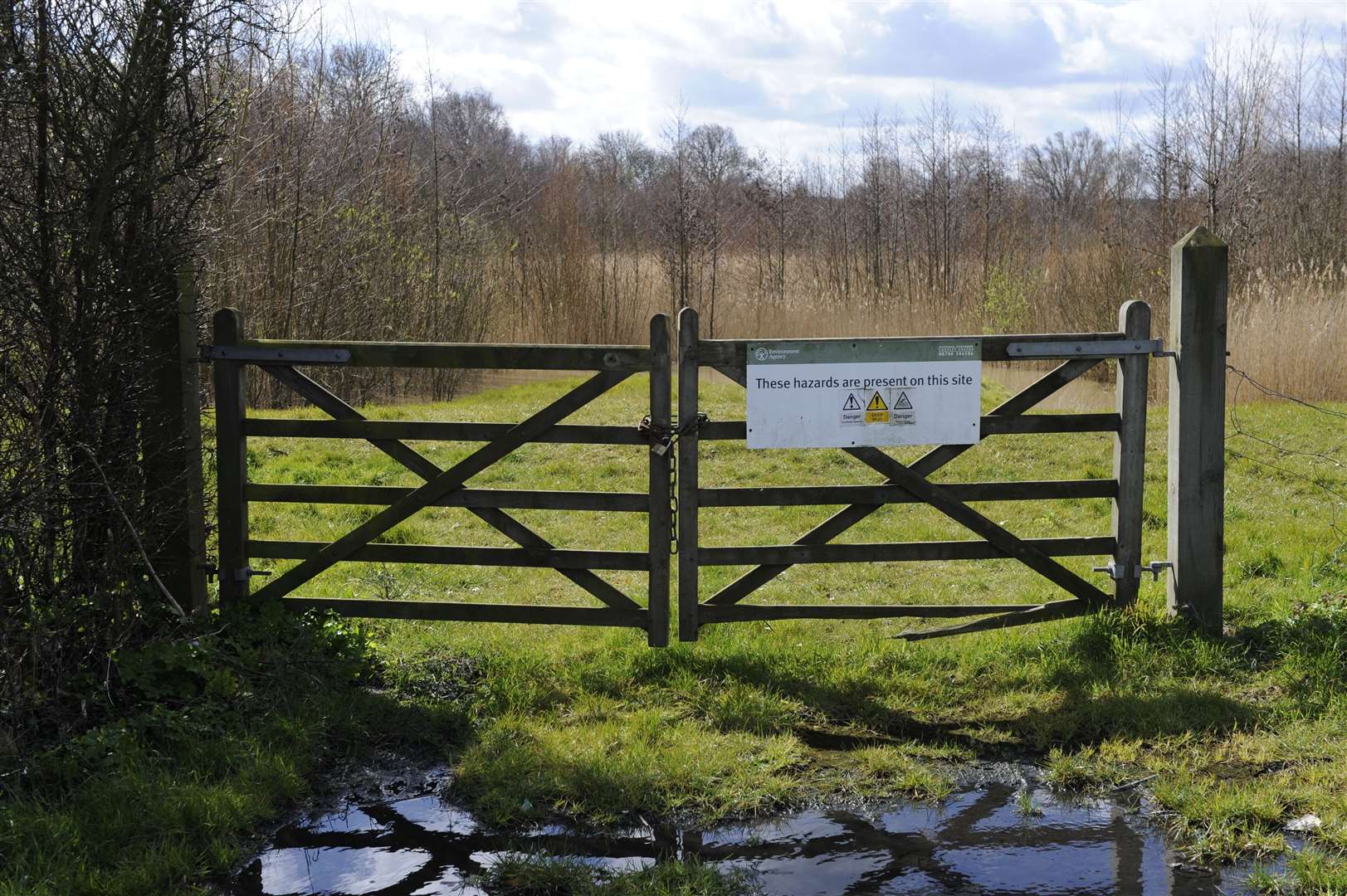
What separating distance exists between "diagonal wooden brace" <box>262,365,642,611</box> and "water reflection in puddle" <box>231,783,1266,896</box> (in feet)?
5.59

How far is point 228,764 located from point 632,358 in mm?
2654

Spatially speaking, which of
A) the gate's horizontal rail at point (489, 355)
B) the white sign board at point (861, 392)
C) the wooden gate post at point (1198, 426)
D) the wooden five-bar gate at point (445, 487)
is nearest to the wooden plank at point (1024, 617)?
the wooden gate post at point (1198, 426)

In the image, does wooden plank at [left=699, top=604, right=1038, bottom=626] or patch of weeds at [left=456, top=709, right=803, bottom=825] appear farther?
wooden plank at [left=699, top=604, right=1038, bottom=626]

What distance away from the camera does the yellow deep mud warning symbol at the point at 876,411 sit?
6242mm

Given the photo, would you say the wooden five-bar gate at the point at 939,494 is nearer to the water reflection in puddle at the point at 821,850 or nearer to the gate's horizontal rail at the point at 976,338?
the gate's horizontal rail at the point at 976,338

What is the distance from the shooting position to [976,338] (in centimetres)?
636

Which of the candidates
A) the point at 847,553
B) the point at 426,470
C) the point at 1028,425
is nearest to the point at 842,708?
the point at 847,553

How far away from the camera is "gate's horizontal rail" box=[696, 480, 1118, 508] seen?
6250mm

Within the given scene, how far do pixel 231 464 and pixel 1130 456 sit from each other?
4.78 m

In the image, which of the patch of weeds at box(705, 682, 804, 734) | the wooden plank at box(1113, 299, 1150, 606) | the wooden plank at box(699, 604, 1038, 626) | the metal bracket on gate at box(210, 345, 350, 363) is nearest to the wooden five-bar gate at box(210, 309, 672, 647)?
the metal bracket on gate at box(210, 345, 350, 363)

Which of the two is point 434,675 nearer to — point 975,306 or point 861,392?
point 861,392

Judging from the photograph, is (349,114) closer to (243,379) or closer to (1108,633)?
(243,379)

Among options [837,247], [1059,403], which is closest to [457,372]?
[1059,403]

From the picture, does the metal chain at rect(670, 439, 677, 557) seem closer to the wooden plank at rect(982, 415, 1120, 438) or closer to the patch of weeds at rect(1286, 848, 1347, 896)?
the wooden plank at rect(982, 415, 1120, 438)
